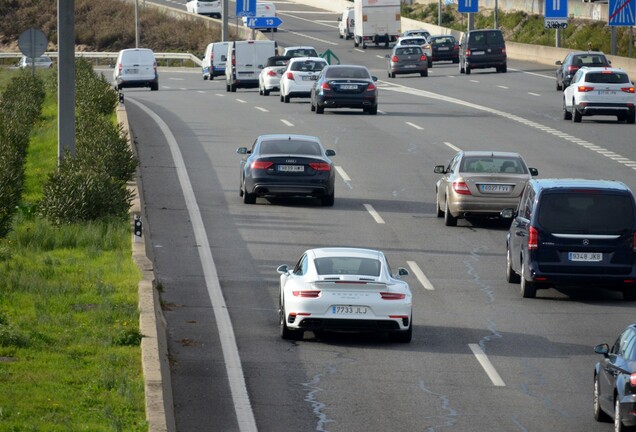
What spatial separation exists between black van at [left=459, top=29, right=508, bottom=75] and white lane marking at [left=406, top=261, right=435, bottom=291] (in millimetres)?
48509

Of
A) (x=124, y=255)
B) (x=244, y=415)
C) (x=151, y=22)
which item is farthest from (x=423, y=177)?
(x=151, y=22)

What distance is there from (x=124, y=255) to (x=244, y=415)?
9.10 meters

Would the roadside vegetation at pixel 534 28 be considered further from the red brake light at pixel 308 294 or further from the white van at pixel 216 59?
the red brake light at pixel 308 294

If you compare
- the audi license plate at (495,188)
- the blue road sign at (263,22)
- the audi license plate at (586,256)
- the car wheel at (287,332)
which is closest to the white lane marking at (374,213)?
the audi license plate at (495,188)

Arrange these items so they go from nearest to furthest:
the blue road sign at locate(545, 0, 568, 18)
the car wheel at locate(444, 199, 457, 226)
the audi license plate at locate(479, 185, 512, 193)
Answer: the audi license plate at locate(479, 185, 512, 193), the car wheel at locate(444, 199, 457, 226), the blue road sign at locate(545, 0, 568, 18)

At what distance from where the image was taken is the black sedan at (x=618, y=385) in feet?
40.4

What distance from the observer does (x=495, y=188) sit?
28422 mm

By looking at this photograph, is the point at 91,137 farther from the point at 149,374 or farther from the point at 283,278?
the point at 149,374

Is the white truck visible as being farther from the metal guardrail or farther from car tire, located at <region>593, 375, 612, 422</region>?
car tire, located at <region>593, 375, 612, 422</region>

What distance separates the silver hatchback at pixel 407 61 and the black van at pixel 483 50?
2.39 metres

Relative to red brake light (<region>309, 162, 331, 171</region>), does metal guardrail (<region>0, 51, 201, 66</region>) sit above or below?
below

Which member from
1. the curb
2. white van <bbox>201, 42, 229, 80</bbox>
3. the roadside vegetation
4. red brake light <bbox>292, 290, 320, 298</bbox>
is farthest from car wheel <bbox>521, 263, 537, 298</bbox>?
the roadside vegetation

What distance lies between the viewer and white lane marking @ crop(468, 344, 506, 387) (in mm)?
16016

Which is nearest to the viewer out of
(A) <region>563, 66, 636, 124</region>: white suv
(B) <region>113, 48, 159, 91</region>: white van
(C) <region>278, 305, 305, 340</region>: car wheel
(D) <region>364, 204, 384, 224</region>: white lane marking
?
(C) <region>278, 305, 305, 340</region>: car wheel
